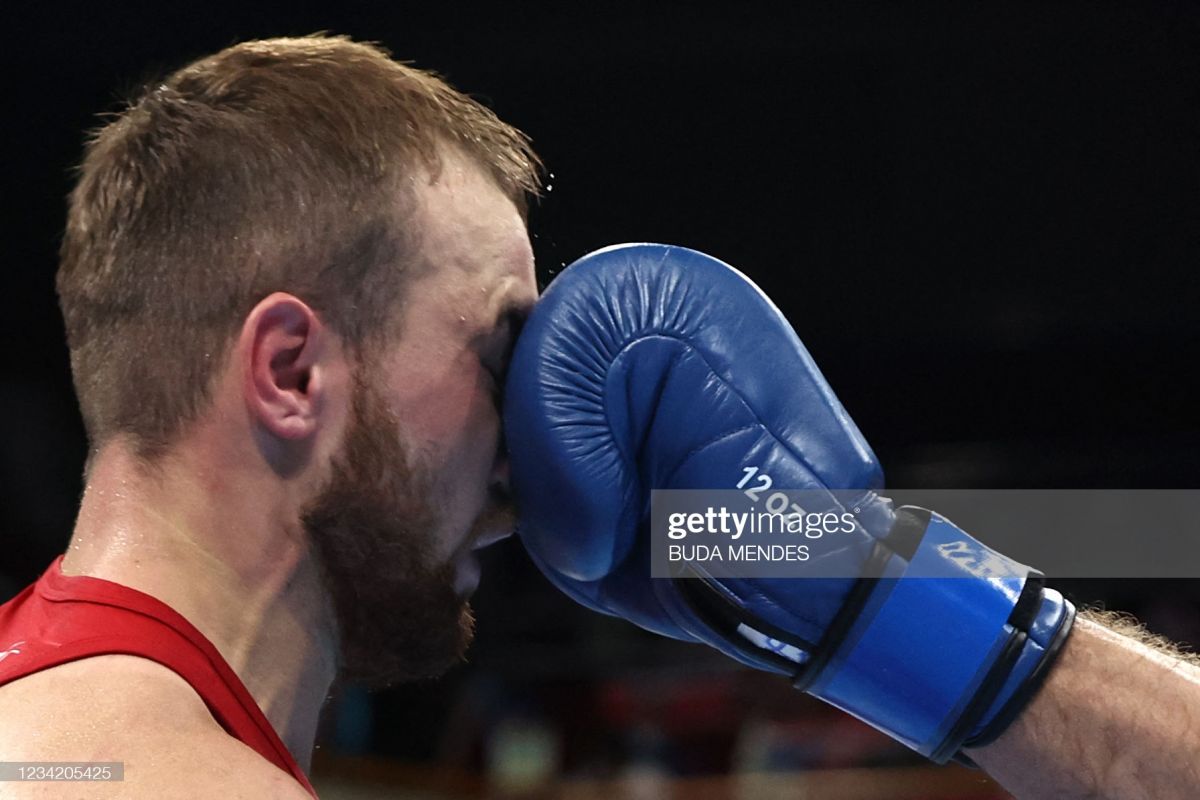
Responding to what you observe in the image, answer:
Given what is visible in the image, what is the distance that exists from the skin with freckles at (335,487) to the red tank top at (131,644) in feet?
0.14

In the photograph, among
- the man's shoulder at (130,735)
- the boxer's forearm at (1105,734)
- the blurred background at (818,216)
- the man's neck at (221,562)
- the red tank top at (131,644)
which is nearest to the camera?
the man's shoulder at (130,735)

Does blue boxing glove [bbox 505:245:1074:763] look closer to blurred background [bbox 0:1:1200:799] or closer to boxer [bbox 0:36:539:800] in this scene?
boxer [bbox 0:36:539:800]

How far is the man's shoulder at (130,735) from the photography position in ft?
3.40

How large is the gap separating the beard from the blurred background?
308 centimetres

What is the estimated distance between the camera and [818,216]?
18.2ft

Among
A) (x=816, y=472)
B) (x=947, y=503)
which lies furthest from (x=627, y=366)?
(x=947, y=503)

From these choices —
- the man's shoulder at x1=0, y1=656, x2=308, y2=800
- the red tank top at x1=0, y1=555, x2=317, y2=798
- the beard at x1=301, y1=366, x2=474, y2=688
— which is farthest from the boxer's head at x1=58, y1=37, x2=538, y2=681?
the man's shoulder at x1=0, y1=656, x2=308, y2=800

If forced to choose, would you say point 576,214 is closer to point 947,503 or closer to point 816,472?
point 947,503

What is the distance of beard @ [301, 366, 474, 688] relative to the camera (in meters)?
1.38

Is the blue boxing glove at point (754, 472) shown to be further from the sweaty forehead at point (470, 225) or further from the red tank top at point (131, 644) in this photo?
the red tank top at point (131, 644)

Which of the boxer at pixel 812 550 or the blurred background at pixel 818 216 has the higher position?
the boxer at pixel 812 550

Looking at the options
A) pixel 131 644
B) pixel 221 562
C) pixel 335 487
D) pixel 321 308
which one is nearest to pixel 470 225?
pixel 321 308

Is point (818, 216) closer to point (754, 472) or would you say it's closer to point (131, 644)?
point (754, 472)

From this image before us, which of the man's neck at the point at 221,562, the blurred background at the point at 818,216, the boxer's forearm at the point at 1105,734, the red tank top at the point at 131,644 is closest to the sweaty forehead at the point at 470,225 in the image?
the man's neck at the point at 221,562
